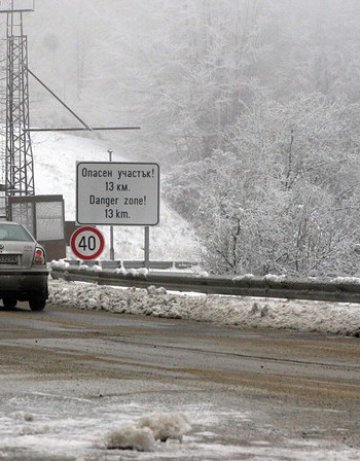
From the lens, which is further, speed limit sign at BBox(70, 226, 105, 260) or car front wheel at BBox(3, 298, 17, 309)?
speed limit sign at BBox(70, 226, 105, 260)

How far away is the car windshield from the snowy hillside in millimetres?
47914

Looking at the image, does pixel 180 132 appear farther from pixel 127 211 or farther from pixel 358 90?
pixel 127 211

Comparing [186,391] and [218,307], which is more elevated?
[186,391]

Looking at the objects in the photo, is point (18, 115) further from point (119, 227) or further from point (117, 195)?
point (117, 195)

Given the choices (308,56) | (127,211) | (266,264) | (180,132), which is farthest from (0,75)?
(127,211)

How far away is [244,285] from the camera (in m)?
19.5

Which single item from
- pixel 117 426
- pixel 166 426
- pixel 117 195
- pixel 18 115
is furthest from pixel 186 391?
pixel 18 115

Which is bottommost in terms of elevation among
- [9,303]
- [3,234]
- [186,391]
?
[9,303]

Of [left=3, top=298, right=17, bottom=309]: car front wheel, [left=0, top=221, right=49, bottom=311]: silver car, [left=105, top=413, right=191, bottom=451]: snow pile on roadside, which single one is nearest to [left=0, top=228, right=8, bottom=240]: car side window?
[left=0, top=221, right=49, bottom=311]: silver car

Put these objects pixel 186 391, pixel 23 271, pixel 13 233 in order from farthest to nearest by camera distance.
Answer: pixel 13 233 < pixel 23 271 < pixel 186 391

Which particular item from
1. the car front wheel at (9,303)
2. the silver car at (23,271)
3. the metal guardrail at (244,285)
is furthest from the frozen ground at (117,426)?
the car front wheel at (9,303)

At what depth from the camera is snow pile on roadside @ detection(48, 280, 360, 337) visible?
1681cm

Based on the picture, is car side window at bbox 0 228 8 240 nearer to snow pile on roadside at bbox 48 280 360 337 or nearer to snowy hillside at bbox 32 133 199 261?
snow pile on roadside at bbox 48 280 360 337

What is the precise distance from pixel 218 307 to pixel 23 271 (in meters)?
3.39
